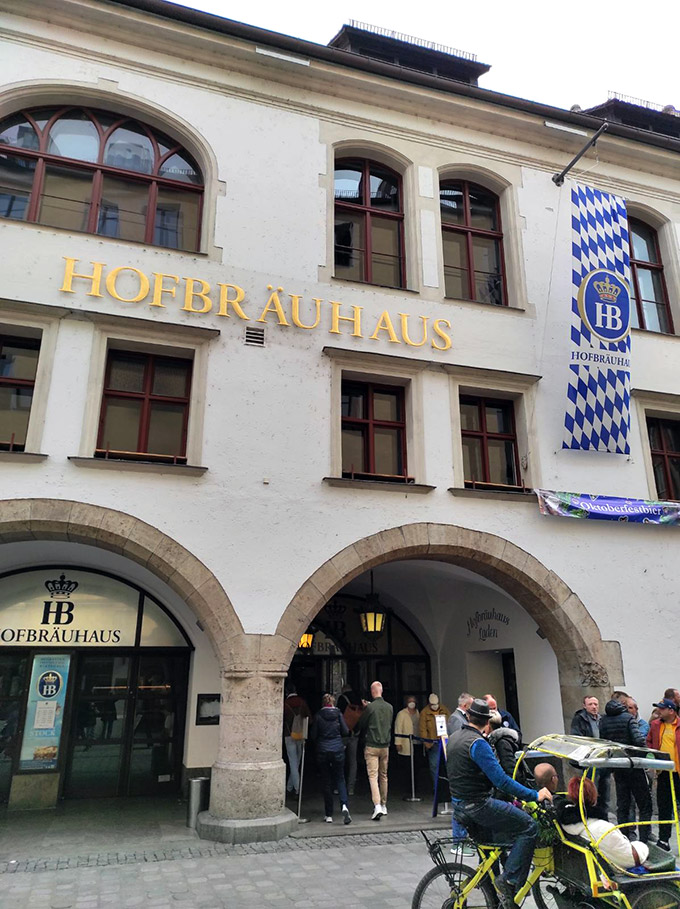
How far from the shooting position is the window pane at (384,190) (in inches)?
510

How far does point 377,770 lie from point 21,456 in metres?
6.50

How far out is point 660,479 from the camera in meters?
Result: 12.8

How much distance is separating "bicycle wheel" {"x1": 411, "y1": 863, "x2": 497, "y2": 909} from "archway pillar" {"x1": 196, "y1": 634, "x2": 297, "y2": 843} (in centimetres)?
386

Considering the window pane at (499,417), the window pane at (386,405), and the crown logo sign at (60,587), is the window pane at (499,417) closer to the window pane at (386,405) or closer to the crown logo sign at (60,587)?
the window pane at (386,405)

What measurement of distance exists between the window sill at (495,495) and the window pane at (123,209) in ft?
21.0

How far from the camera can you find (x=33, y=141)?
36.8ft

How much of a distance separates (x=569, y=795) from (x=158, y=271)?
877cm

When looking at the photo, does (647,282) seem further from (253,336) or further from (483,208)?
(253,336)

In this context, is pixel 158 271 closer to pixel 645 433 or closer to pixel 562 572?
pixel 562 572

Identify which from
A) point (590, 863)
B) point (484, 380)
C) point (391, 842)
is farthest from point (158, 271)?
point (590, 863)

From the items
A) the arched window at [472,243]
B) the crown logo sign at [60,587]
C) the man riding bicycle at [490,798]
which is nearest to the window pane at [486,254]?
the arched window at [472,243]

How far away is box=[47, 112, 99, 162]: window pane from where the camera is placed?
11.3 meters

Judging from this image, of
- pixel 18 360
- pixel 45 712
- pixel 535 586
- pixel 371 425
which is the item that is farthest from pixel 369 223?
pixel 45 712

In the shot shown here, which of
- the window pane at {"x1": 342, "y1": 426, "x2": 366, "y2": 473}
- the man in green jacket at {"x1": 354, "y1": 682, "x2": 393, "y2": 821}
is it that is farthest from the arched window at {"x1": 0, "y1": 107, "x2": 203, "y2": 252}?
the man in green jacket at {"x1": 354, "y1": 682, "x2": 393, "y2": 821}
